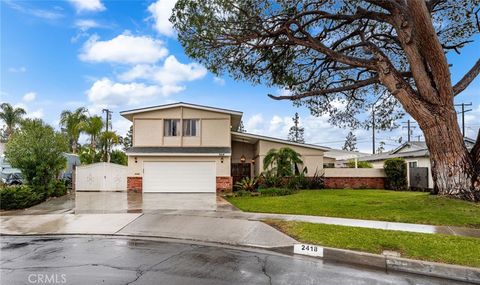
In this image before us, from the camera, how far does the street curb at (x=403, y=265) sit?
5.71 m

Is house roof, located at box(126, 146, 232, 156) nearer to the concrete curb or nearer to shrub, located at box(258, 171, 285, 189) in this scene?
shrub, located at box(258, 171, 285, 189)

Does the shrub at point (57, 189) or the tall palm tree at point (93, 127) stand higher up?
the tall palm tree at point (93, 127)

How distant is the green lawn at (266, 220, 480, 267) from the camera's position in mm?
6352

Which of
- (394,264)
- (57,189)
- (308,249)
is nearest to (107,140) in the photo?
(57,189)

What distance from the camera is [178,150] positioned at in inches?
866

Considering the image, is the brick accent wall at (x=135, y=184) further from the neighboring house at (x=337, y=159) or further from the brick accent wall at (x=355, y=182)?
the neighboring house at (x=337, y=159)

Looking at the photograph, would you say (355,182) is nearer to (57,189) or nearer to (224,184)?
(224,184)

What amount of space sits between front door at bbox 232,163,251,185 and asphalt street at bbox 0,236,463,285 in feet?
58.3

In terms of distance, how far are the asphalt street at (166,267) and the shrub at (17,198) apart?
24.2ft

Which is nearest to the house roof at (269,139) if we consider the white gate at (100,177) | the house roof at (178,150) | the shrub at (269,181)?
the house roof at (178,150)

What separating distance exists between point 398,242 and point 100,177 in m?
20.3

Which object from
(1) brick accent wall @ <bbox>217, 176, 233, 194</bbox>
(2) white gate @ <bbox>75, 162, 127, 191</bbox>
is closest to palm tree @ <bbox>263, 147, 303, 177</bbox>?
(1) brick accent wall @ <bbox>217, 176, 233, 194</bbox>

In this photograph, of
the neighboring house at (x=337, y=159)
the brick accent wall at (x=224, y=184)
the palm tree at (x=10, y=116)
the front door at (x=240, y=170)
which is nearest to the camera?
the brick accent wall at (x=224, y=184)

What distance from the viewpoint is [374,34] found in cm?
1557
